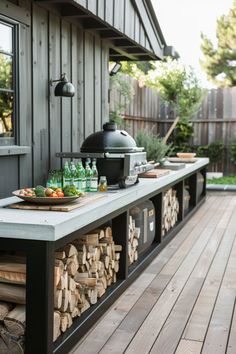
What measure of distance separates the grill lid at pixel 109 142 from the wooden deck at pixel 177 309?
105 cm

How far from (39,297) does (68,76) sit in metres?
2.64

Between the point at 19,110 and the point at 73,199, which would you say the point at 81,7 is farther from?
the point at 73,199

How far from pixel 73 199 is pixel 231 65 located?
16690 millimetres

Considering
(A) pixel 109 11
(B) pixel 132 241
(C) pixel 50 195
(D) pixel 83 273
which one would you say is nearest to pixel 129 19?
(A) pixel 109 11

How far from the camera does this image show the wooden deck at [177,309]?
300 cm

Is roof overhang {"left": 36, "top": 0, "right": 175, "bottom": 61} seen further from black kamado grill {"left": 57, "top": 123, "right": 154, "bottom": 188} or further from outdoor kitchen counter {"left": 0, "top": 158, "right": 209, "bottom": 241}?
outdoor kitchen counter {"left": 0, "top": 158, "right": 209, "bottom": 241}

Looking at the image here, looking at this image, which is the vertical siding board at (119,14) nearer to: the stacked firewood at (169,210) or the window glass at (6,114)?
the window glass at (6,114)

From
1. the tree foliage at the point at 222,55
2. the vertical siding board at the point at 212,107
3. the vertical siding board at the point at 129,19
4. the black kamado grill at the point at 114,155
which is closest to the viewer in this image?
the black kamado grill at the point at 114,155

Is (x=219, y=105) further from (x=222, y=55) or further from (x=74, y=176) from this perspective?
(x=74, y=176)

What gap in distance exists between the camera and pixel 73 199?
322 cm

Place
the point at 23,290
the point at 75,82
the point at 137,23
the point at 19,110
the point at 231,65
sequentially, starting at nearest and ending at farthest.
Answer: the point at 23,290, the point at 19,110, the point at 75,82, the point at 137,23, the point at 231,65

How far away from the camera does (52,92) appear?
4.40 m

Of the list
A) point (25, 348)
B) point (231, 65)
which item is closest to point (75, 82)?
point (25, 348)

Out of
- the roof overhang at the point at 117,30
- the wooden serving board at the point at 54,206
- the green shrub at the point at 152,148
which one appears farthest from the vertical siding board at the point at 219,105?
the wooden serving board at the point at 54,206
